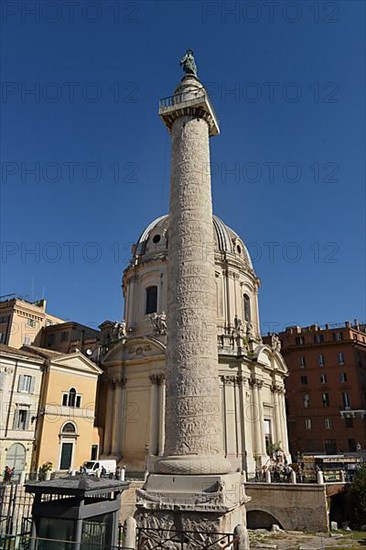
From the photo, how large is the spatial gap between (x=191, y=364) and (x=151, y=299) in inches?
938

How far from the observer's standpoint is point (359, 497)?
2256 centimetres

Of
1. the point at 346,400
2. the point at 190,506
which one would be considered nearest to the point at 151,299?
the point at 346,400


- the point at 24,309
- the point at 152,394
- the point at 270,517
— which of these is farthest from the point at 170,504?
the point at 24,309

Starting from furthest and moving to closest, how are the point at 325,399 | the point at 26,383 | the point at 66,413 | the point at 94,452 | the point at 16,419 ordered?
the point at 325,399
the point at 94,452
the point at 66,413
the point at 26,383
the point at 16,419

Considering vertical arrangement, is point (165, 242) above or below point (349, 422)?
above

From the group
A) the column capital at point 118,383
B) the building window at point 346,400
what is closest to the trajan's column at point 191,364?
the column capital at point 118,383

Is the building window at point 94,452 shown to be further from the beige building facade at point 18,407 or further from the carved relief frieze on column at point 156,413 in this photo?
the beige building facade at point 18,407

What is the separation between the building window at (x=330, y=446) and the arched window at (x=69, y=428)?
2523 cm

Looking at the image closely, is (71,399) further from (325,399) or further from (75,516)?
(325,399)

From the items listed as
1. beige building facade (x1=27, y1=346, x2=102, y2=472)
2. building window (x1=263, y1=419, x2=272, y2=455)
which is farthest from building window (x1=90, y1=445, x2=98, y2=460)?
building window (x1=263, y1=419, x2=272, y2=455)

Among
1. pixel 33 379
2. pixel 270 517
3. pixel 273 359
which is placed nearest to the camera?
pixel 270 517

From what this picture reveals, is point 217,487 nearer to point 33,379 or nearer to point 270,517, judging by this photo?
point 270,517

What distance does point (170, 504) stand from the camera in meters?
12.4

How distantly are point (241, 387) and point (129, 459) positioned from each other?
371 inches
